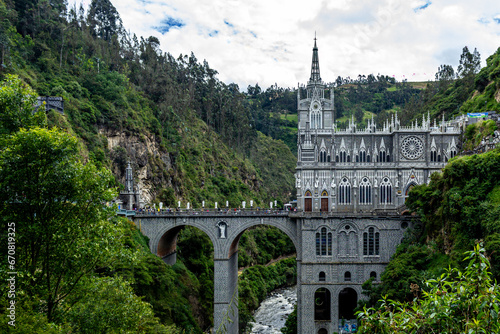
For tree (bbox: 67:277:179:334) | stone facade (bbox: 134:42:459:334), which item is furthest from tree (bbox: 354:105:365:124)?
tree (bbox: 67:277:179:334)

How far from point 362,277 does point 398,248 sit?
16.3 ft

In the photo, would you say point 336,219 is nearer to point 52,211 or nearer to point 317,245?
point 317,245

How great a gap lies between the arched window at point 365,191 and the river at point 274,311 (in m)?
19.0

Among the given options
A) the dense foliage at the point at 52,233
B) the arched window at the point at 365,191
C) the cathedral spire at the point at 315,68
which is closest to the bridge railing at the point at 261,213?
the arched window at the point at 365,191

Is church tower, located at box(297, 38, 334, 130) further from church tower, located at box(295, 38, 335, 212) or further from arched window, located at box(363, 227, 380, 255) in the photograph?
arched window, located at box(363, 227, 380, 255)

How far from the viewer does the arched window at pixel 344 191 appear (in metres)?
51.8

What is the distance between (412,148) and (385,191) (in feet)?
20.1

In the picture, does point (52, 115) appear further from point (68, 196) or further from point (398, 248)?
point (398, 248)

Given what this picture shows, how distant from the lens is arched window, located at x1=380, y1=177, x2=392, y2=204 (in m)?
51.8

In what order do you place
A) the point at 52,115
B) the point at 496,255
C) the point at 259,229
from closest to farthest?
the point at 496,255, the point at 52,115, the point at 259,229

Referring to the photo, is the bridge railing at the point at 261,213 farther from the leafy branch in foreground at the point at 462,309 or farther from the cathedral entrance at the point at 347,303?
the leafy branch in foreground at the point at 462,309

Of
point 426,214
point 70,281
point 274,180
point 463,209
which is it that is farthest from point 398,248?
point 274,180

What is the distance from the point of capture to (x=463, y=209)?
36500 millimetres

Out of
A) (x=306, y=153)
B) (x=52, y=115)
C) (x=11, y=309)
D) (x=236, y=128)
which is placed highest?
(x=236, y=128)
